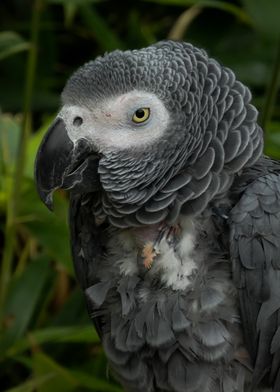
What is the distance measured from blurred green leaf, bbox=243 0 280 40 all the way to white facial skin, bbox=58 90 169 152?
379mm

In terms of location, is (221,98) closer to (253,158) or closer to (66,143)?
(253,158)

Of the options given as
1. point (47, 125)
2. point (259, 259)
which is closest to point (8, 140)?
point (47, 125)

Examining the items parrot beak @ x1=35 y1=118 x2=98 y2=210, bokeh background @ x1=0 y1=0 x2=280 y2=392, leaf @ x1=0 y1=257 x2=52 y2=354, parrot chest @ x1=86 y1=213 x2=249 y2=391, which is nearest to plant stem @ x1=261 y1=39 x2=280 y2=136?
bokeh background @ x1=0 y1=0 x2=280 y2=392

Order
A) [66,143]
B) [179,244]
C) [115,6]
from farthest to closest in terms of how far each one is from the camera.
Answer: [115,6] < [179,244] < [66,143]

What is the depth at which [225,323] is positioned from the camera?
59.4 inches

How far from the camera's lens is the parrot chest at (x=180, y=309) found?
1.50 metres

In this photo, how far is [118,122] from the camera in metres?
1.44

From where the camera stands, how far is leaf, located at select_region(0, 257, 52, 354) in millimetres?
2094

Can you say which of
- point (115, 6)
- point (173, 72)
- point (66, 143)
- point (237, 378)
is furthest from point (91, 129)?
point (115, 6)

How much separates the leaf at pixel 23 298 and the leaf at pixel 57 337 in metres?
0.04

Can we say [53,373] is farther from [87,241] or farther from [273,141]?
[273,141]

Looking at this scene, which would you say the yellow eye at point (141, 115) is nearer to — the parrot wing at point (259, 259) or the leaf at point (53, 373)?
the parrot wing at point (259, 259)

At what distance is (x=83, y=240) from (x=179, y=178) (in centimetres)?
28

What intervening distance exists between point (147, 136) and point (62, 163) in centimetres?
15
